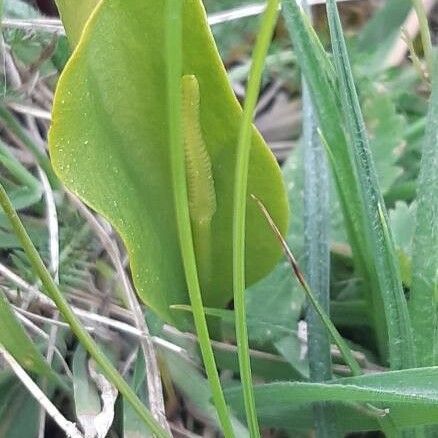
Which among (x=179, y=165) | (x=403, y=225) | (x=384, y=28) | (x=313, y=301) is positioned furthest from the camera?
(x=384, y=28)

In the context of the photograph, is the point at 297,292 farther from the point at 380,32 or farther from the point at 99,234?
the point at 380,32

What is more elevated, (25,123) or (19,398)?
(25,123)

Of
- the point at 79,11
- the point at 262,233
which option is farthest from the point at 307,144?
the point at 79,11

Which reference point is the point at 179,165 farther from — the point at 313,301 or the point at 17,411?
the point at 17,411

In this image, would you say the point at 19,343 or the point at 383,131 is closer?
the point at 19,343

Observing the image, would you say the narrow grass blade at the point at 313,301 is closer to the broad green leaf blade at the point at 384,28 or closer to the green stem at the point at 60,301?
the green stem at the point at 60,301

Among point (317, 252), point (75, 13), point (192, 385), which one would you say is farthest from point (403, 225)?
point (75, 13)

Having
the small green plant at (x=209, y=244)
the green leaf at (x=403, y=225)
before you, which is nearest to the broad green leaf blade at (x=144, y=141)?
the small green plant at (x=209, y=244)

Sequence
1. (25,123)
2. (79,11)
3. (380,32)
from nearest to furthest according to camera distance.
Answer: (79,11)
(25,123)
(380,32)
